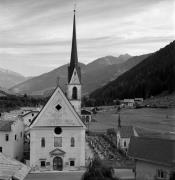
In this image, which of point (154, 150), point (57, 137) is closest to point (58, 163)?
point (57, 137)

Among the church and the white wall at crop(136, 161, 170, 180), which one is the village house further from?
the white wall at crop(136, 161, 170, 180)

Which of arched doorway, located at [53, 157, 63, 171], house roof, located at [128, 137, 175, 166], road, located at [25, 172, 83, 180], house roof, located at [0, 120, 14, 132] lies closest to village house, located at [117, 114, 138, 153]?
arched doorway, located at [53, 157, 63, 171]

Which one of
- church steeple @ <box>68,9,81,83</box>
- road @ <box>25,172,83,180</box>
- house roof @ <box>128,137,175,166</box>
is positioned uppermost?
church steeple @ <box>68,9,81,83</box>

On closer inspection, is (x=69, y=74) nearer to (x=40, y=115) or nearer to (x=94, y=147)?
(x=40, y=115)

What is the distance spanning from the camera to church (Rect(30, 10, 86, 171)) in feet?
114

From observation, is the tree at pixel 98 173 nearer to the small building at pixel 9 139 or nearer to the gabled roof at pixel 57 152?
the gabled roof at pixel 57 152

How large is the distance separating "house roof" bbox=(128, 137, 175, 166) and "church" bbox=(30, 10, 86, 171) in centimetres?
994

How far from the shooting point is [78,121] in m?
34.9

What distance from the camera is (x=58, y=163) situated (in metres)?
35.1

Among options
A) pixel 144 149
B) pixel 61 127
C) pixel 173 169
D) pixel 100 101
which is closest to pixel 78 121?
pixel 61 127

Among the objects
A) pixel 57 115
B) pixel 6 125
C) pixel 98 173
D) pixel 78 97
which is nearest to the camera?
pixel 98 173

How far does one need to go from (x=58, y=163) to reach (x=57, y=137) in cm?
244

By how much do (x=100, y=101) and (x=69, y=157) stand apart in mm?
129244

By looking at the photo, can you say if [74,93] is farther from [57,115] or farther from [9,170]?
[9,170]
